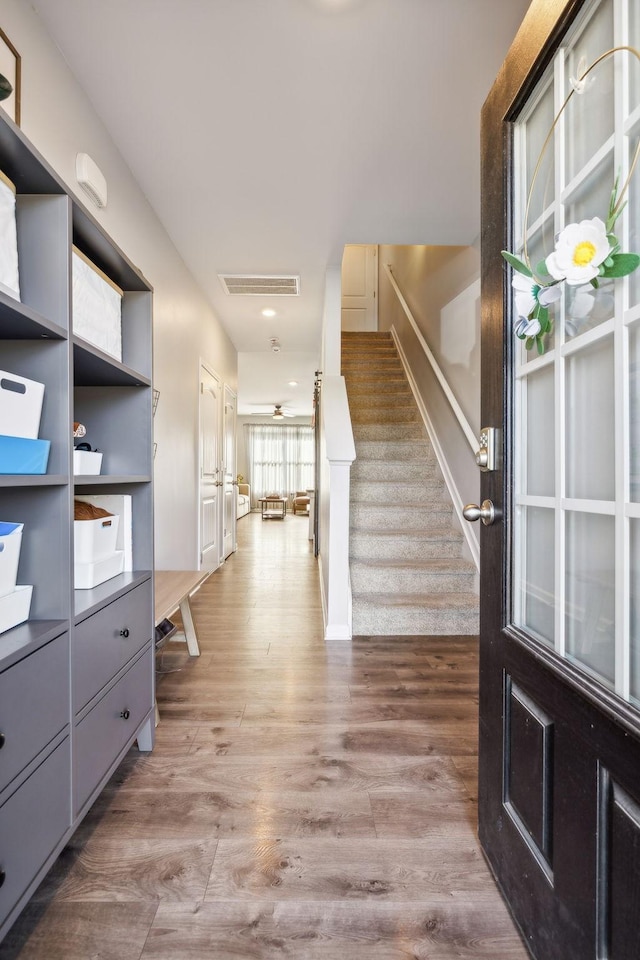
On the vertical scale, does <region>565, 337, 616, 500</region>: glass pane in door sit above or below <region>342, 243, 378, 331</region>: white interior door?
below

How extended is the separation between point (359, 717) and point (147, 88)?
8.91ft

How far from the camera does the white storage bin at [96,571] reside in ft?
4.54

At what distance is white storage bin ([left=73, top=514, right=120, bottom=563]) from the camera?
1363 mm

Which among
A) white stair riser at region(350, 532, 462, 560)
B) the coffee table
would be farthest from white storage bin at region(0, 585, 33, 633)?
the coffee table

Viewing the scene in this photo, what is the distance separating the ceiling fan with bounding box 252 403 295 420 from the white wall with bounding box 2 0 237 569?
6.77 m

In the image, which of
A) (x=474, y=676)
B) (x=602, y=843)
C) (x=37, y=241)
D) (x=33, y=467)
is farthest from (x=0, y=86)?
(x=474, y=676)

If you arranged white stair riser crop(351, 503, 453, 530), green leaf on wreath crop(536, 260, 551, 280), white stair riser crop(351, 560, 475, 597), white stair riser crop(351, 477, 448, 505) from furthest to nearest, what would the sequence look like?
white stair riser crop(351, 477, 448, 505), white stair riser crop(351, 503, 453, 530), white stair riser crop(351, 560, 475, 597), green leaf on wreath crop(536, 260, 551, 280)

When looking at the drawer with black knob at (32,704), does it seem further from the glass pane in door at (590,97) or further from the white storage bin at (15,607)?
the glass pane in door at (590,97)

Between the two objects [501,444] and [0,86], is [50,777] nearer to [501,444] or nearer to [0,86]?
[501,444]

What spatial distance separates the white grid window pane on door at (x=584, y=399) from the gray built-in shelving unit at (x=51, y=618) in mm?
1015

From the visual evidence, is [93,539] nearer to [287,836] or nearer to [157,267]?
[287,836]

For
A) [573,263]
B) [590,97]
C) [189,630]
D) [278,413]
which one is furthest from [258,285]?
[278,413]

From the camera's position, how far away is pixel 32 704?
3.17 feet

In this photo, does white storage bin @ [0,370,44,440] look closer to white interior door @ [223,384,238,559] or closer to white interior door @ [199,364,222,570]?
white interior door @ [199,364,222,570]
